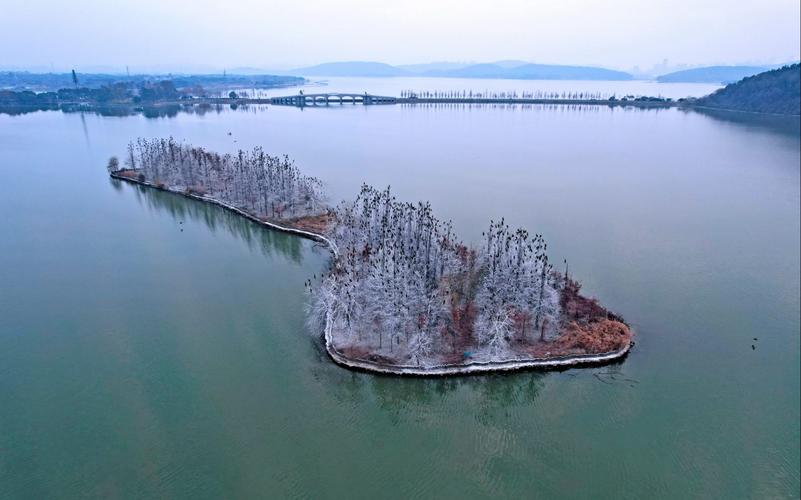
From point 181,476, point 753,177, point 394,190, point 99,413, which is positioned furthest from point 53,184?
point 753,177

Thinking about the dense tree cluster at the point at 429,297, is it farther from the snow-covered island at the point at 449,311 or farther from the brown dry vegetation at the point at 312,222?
the brown dry vegetation at the point at 312,222

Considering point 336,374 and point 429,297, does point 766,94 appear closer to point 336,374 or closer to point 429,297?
point 429,297

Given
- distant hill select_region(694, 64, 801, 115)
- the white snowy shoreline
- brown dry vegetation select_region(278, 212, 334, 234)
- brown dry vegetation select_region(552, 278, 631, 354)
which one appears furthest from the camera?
distant hill select_region(694, 64, 801, 115)

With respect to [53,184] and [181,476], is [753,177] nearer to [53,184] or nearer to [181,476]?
[181,476]

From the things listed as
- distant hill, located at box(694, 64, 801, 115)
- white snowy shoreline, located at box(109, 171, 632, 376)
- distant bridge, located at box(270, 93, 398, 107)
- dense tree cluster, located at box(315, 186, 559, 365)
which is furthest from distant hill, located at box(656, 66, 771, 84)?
white snowy shoreline, located at box(109, 171, 632, 376)

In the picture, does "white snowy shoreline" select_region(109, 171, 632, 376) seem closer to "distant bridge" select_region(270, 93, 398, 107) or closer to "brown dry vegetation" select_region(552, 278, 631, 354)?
"brown dry vegetation" select_region(552, 278, 631, 354)

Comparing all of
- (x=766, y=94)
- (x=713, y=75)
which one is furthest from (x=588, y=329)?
(x=713, y=75)
